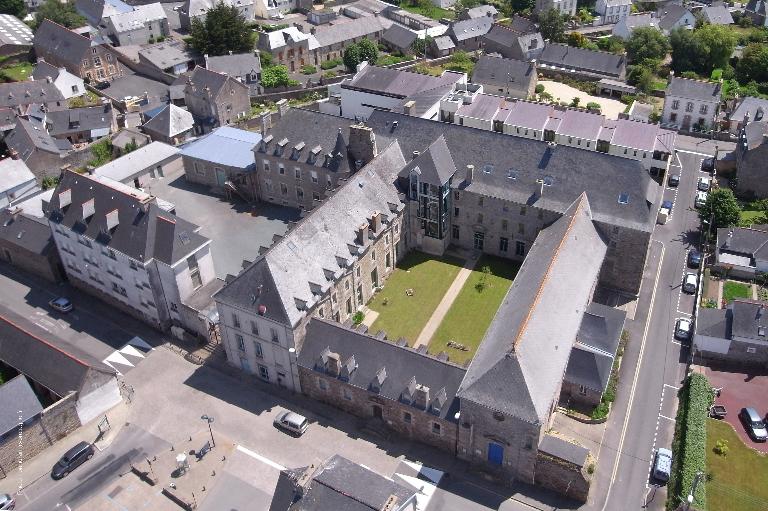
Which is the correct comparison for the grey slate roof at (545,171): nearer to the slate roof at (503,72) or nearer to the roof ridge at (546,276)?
the roof ridge at (546,276)

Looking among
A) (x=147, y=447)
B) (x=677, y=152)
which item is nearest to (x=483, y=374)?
(x=147, y=447)

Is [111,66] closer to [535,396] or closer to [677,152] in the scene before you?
[677,152]

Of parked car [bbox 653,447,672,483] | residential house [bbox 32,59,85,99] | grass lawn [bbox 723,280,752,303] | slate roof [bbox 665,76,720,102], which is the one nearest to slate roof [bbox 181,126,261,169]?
residential house [bbox 32,59,85,99]

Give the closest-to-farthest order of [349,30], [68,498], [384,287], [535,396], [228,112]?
[535,396] < [68,498] < [384,287] < [228,112] < [349,30]

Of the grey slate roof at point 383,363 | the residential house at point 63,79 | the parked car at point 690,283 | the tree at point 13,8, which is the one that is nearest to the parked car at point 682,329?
the parked car at point 690,283

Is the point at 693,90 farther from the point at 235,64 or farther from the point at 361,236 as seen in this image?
the point at 235,64
